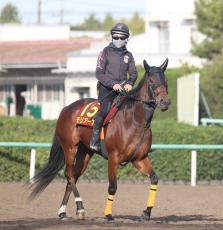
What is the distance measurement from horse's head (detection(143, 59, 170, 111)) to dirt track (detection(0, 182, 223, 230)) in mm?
1502

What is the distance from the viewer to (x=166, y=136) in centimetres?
1934

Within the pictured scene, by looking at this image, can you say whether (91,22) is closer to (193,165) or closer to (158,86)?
(193,165)

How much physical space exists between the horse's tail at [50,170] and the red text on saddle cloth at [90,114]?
73 centimetres

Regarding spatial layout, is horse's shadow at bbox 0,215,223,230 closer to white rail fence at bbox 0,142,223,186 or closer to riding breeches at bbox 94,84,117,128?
riding breeches at bbox 94,84,117,128

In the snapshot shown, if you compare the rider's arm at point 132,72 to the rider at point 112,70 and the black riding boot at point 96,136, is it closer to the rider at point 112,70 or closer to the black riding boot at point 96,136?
the rider at point 112,70

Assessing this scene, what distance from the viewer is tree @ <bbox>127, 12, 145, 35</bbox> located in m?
94.1

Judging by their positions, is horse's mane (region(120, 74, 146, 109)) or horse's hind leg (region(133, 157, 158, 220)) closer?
horse's hind leg (region(133, 157, 158, 220))

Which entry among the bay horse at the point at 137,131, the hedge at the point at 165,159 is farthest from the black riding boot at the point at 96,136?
the hedge at the point at 165,159

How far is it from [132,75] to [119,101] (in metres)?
0.42

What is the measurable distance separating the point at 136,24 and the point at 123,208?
8829cm

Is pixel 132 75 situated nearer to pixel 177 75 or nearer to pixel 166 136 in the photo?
pixel 166 136


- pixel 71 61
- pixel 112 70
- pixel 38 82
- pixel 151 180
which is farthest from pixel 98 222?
pixel 38 82

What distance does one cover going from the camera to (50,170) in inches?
495

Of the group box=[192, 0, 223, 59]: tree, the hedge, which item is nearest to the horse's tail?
the hedge
